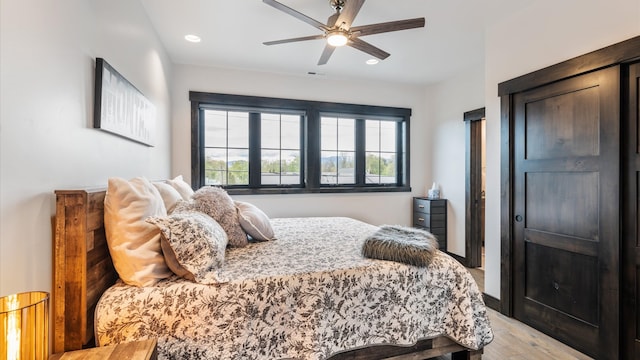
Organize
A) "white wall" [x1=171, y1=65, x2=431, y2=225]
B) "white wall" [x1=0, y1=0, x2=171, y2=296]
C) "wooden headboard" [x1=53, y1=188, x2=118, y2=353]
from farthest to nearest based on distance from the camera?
"white wall" [x1=171, y1=65, x2=431, y2=225]
"wooden headboard" [x1=53, y1=188, x2=118, y2=353]
"white wall" [x1=0, y1=0, x2=171, y2=296]

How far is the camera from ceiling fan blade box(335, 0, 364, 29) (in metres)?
1.92

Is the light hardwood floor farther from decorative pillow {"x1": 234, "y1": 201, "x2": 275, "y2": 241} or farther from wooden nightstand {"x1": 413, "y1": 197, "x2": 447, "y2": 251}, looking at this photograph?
wooden nightstand {"x1": 413, "y1": 197, "x2": 447, "y2": 251}

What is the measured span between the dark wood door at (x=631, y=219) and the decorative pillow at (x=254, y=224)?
240 centimetres

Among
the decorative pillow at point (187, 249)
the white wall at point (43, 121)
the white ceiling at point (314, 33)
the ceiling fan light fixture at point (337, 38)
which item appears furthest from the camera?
the white ceiling at point (314, 33)

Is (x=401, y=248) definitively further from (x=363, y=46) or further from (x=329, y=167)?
(x=329, y=167)

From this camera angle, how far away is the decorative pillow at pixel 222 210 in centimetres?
214

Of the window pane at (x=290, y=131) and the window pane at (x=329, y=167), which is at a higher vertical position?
the window pane at (x=290, y=131)

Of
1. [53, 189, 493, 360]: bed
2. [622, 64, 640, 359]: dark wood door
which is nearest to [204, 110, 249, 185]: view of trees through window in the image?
[53, 189, 493, 360]: bed

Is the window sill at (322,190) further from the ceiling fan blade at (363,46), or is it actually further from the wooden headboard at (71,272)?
the wooden headboard at (71,272)

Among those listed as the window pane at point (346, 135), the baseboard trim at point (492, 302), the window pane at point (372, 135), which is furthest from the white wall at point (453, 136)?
the baseboard trim at point (492, 302)

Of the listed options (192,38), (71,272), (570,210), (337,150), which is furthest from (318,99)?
(71,272)

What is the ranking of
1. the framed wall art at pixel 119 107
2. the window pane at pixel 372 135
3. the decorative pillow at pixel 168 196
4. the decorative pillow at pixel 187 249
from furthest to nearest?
the window pane at pixel 372 135 → the decorative pillow at pixel 168 196 → the framed wall art at pixel 119 107 → the decorative pillow at pixel 187 249

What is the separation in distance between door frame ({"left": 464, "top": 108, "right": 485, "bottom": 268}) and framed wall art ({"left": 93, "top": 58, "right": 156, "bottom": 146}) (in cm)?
382

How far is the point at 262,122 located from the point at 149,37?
1.76 metres
